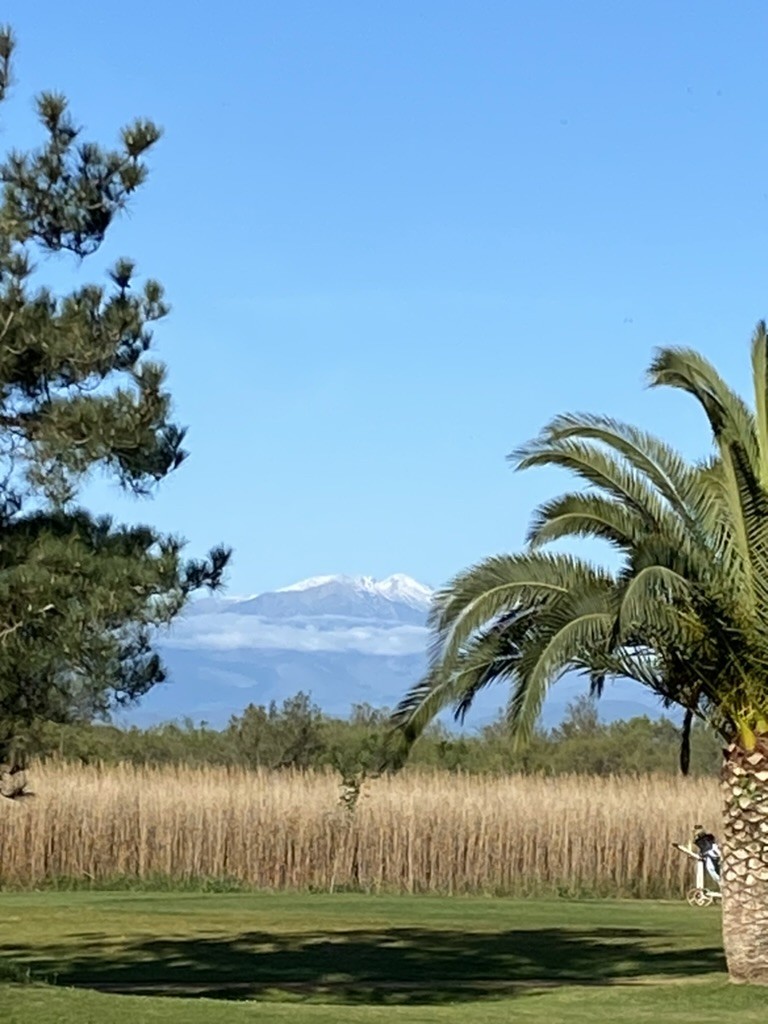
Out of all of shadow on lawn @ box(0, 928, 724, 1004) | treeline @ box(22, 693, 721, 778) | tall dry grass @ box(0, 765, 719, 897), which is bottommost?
shadow on lawn @ box(0, 928, 724, 1004)

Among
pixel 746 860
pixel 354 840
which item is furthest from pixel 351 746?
pixel 746 860

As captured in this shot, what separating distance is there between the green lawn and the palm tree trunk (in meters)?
0.35

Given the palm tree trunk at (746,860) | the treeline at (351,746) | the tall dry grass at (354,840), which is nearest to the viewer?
the palm tree trunk at (746,860)

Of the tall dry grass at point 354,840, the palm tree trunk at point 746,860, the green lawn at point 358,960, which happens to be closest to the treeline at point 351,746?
the tall dry grass at point 354,840

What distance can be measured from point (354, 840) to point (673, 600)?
835 inches

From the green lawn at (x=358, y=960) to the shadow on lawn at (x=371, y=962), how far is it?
0.03 meters

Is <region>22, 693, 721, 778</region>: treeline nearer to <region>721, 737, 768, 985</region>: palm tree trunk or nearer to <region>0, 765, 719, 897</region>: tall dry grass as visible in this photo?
<region>0, 765, 719, 897</region>: tall dry grass

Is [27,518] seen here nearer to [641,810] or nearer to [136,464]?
[136,464]

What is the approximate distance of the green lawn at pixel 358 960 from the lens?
15.7 meters

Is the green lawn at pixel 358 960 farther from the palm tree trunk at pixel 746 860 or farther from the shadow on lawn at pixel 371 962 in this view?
the palm tree trunk at pixel 746 860

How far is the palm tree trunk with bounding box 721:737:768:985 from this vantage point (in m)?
17.9

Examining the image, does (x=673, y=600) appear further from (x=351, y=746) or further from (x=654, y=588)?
(x=351, y=746)

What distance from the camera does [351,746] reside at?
193 ft

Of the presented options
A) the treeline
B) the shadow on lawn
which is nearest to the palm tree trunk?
the shadow on lawn
